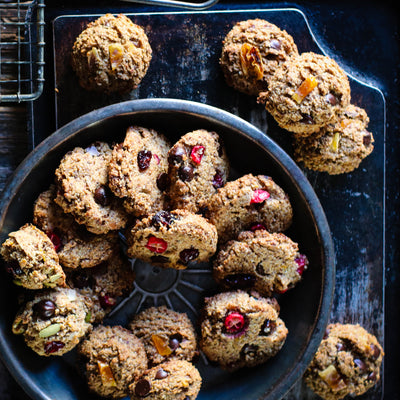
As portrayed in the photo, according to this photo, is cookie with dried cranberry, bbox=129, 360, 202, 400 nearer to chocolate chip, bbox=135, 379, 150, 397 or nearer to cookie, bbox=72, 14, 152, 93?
chocolate chip, bbox=135, 379, 150, 397

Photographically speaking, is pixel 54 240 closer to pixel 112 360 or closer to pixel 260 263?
pixel 112 360

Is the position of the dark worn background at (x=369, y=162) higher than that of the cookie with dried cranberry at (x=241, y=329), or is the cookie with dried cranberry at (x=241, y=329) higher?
the dark worn background at (x=369, y=162)

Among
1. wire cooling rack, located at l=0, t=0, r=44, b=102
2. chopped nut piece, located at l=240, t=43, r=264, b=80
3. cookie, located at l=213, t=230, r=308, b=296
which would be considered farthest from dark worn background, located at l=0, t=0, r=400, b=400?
cookie, located at l=213, t=230, r=308, b=296

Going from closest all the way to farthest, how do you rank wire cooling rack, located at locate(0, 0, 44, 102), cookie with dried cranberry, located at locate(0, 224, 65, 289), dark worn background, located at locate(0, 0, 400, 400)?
1. cookie with dried cranberry, located at locate(0, 224, 65, 289)
2. wire cooling rack, located at locate(0, 0, 44, 102)
3. dark worn background, located at locate(0, 0, 400, 400)

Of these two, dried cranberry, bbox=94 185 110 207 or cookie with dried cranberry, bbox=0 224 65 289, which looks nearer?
cookie with dried cranberry, bbox=0 224 65 289

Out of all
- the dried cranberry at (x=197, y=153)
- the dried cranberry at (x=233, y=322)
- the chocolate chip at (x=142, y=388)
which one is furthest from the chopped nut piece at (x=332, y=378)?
the dried cranberry at (x=197, y=153)

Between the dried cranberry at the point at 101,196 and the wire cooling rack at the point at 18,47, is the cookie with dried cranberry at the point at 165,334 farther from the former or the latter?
the wire cooling rack at the point at 18,47
